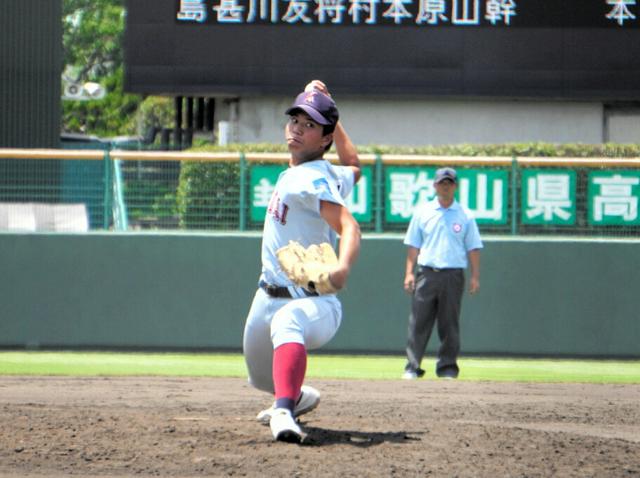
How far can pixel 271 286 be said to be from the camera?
6633mm

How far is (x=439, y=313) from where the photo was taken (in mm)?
11594

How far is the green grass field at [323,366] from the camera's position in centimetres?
1163

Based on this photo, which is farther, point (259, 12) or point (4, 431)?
point (259, 12)

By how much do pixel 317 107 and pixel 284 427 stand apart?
5.41 ft

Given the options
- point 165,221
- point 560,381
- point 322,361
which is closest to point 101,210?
point 165,221

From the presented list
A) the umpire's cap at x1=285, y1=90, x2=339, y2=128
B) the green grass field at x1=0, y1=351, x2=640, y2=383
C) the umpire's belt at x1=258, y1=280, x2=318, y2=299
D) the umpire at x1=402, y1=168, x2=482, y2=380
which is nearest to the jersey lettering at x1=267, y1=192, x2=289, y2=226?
the umpire's belt at x1=258, y1=280, x2=318, y2=299

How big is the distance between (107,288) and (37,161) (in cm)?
163

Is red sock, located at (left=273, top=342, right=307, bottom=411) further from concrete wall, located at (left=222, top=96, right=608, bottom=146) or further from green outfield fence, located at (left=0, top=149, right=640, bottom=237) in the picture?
concrete wall, located at (left=222, top=96, right=608, bottom=146)

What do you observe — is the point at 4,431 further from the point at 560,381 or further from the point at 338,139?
the point at 560,381

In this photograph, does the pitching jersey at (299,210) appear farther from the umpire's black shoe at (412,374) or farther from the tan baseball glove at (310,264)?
the umpire's black shoe at (412,374)

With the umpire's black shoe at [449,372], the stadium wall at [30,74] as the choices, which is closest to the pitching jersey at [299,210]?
the umpire's black shoe at [449,372]

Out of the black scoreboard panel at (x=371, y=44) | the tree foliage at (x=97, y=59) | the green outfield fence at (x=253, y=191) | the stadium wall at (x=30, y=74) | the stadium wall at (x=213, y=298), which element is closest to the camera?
the stadium wall at (x=213, y=298)

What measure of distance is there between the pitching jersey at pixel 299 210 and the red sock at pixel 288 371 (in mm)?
388

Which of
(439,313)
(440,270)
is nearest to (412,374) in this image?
(439,313)
